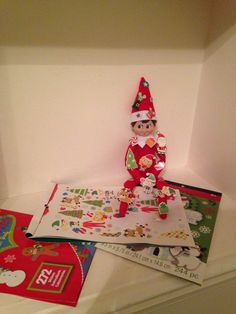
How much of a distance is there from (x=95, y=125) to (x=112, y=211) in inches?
9.8

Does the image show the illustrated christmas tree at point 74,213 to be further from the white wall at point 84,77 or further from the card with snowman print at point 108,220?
the white wall at point 84,77

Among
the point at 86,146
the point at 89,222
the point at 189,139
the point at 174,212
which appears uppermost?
the point at 189,139

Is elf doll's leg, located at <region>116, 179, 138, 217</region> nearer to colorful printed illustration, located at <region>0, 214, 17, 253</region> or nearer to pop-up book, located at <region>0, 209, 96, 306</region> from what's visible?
pop-up book, located at <region>0, 209, 96, 306</region>

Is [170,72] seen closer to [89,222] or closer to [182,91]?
[182,91]

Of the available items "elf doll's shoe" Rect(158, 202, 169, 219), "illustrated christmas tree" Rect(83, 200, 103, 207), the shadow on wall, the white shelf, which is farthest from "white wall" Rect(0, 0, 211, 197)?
the white shelf

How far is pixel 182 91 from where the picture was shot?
867 millimetres

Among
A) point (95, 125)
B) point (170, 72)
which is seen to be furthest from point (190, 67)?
point (95, 125)

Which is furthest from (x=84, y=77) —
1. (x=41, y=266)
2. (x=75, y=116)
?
(x=41, y=266)

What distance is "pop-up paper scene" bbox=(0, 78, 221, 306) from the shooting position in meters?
0.55

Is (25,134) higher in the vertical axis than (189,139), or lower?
lower

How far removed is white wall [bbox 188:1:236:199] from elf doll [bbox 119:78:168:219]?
18 cm

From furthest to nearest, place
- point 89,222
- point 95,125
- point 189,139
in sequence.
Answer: point 189,139
point 95,125
point 89,222

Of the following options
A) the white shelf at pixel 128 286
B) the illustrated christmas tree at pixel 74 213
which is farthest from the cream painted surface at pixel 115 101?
the illustrated christmas tree at pixel 74 213

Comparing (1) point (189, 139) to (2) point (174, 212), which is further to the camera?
(1) point (189, 139)
